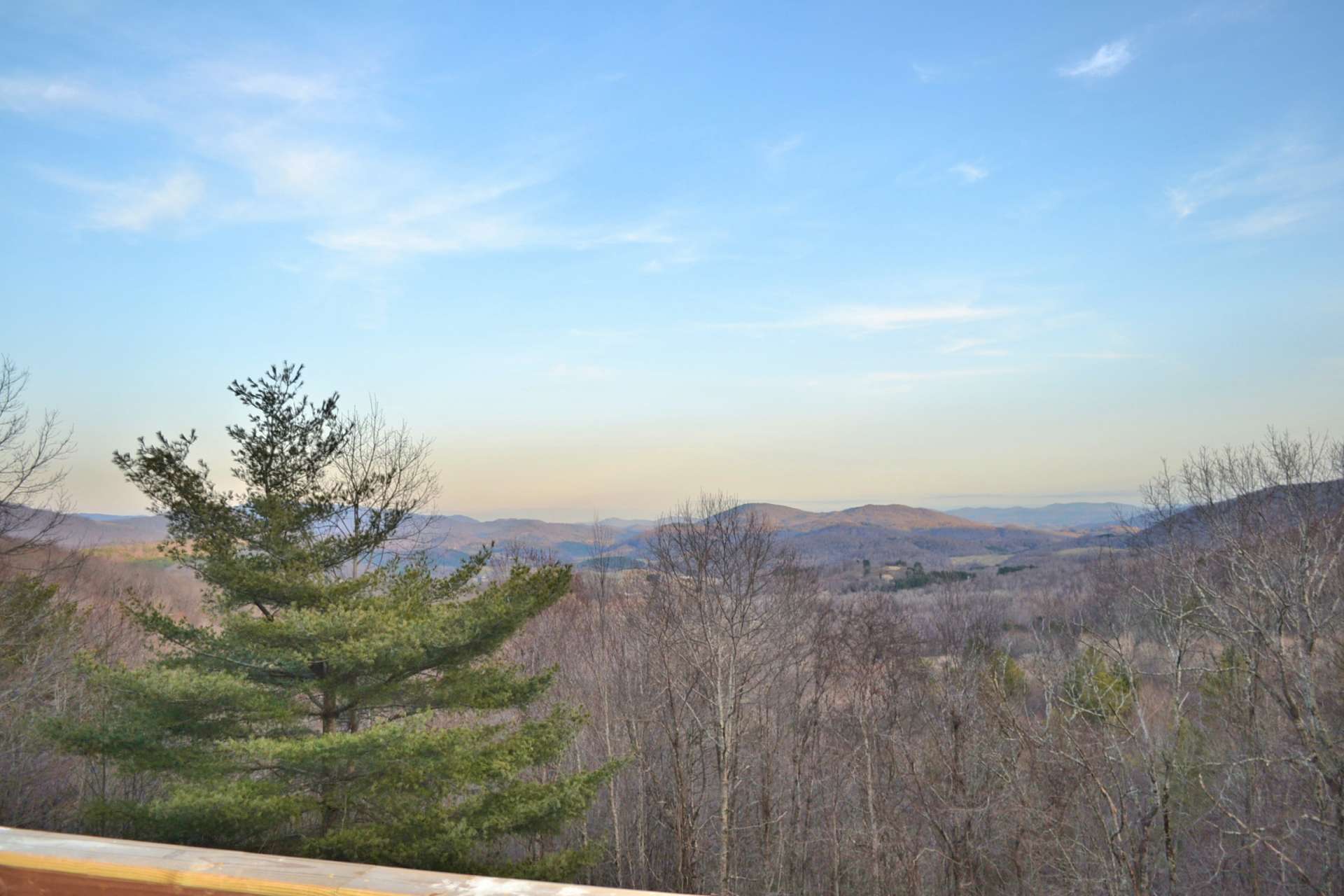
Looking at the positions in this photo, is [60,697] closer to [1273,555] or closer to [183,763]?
[183,763]

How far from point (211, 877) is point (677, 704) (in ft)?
57.3

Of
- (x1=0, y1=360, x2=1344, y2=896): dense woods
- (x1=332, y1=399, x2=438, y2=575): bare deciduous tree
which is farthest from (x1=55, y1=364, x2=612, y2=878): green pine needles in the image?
(x1=332, y1=399, x2=438, y2=575): bare deciduous tree

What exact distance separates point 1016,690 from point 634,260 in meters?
18.5

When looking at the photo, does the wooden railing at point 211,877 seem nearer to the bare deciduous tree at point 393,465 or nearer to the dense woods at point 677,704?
the dense woods at point 677,704

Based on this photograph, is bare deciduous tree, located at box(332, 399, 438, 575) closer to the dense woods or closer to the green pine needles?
the dense woods

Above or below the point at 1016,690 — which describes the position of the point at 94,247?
above

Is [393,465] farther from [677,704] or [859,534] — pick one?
[859,534]

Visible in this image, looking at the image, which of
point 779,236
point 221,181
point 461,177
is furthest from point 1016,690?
point 221,181

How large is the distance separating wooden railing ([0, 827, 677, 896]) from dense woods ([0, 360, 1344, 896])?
5480 mm

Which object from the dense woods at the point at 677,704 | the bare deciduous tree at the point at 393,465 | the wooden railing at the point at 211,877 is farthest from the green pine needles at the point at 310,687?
the wooden railing at the point at 211,877

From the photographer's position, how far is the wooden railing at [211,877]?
1169 millimetres

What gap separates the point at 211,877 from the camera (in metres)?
1.19

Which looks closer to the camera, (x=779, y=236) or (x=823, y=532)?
(x=779, y=236)

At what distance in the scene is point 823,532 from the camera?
86.8 m
